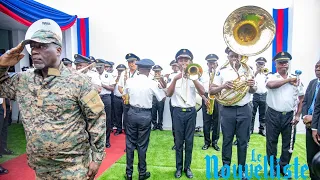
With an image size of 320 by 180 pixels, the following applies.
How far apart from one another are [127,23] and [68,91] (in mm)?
6430

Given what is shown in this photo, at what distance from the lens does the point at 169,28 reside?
305 inches

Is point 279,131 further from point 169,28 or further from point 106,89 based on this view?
point 169,28

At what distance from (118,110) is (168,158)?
2.64 metres

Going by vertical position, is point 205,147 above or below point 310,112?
below

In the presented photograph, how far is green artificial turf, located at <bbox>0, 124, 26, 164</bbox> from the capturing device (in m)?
5.21

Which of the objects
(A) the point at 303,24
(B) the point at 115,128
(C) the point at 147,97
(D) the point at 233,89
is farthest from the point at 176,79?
(A) the point at 303,24

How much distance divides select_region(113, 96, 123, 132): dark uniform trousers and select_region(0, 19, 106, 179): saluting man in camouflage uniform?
16.7ft

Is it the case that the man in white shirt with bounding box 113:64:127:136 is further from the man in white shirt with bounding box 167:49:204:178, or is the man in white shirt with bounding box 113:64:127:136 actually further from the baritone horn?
the baritone horn

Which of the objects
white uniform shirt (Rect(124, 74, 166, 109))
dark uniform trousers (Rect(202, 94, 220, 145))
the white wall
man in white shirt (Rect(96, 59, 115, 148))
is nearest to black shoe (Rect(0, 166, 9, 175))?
man in white shirt (Rect(96, 59, 115, 148))

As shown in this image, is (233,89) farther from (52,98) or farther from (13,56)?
(13,56)

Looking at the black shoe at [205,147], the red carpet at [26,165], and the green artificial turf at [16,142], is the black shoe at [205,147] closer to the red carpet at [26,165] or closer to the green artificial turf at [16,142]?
the red carpet at [26,165]

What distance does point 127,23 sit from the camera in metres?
7.93

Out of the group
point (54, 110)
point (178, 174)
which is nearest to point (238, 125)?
point (178, 174)

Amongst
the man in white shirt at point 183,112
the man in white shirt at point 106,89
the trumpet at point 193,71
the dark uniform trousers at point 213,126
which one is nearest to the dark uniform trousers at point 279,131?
the man in white shirt at point 183,112
